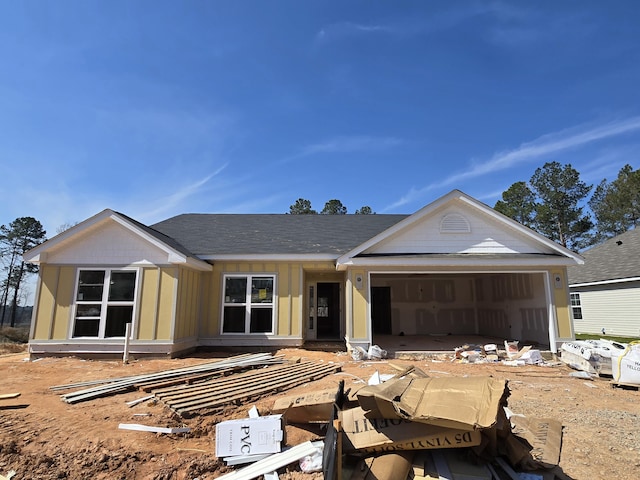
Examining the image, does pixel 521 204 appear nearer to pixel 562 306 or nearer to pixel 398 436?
pixel 562 306

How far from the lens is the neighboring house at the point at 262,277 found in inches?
420

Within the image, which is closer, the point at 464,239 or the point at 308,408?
the point at 308,408

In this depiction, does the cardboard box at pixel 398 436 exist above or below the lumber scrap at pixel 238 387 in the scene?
above

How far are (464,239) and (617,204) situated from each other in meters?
34.5

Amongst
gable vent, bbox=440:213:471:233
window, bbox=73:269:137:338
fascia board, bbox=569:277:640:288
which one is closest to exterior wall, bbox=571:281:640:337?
fascia board, bbox=569:277:640:288

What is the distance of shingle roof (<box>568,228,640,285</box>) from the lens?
17922mm

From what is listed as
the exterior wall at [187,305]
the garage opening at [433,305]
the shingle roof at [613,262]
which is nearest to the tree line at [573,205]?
the shingle roof at [613,262]

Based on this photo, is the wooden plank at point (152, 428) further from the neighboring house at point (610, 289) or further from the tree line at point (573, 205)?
the tree line at point (573, 205)

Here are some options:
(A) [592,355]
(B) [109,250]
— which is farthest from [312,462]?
(B) [109,250]

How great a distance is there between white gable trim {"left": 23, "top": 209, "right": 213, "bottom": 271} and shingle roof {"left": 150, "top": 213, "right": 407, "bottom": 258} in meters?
1.94

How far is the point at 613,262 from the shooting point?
19.7 m

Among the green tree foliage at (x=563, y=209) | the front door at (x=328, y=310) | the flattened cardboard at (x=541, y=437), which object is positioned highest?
the green tree foliage at (x=563, y=209)

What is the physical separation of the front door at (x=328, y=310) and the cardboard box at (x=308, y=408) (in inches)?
395

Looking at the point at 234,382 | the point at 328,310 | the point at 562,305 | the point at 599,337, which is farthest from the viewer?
the point at 599,337
